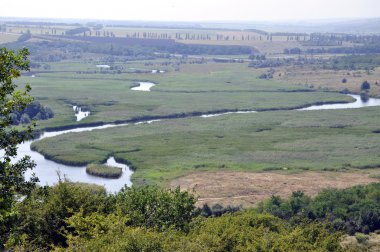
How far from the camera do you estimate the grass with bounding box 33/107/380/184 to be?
176ft

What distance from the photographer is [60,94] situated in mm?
93875

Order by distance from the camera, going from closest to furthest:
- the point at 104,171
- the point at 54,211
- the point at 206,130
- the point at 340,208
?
the point at 54,211 < the point at 340,208 < the point at 104,171 < the point at 206,130

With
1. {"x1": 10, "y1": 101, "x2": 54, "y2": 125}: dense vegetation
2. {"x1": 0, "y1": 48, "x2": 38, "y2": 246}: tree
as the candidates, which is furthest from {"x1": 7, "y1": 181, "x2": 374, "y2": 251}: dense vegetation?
{"x1": 10, "y1": 101, "x2": 54, "y2": 125}: dense vegetation

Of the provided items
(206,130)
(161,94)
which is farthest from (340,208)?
(161,94)

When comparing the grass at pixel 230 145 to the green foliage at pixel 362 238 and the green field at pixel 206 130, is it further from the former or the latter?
the green foliage at pixel 362 238

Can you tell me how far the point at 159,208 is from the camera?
25.9 meters

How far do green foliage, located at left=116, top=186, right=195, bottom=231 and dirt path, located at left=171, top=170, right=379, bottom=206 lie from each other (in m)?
16.8

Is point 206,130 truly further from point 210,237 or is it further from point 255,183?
point 210,237

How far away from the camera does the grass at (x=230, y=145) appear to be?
176 feet

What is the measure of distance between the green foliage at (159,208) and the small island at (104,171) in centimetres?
2349

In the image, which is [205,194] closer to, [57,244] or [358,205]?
[358,205]

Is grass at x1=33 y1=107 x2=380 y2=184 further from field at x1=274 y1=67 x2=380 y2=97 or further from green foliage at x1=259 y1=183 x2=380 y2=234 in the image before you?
field at x1=274 y1=67 x2=380 y2=97

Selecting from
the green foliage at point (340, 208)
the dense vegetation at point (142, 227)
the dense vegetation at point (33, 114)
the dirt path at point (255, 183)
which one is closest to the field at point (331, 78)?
the dense vegetation at point (33, 114)

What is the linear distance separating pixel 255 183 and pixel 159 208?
2294 centimetres
